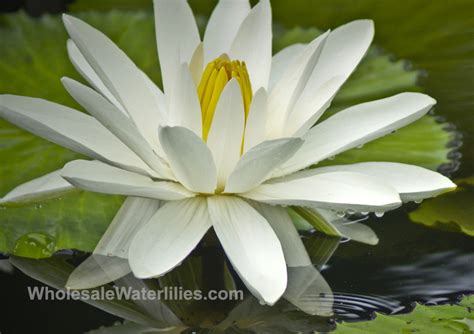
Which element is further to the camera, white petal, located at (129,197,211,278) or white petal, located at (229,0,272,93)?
white petal, located at (229,0,272,93)

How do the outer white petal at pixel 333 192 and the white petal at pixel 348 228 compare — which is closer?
the outer white petal at pixel 333 192

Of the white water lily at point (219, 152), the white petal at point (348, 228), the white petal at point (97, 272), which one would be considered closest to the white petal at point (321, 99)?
the white water lily at point (219, 152)

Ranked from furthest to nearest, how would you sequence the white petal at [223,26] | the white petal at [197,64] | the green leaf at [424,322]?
the white petal at [223,26]
the white petal at [197,64]
the green leaf at [424,322]

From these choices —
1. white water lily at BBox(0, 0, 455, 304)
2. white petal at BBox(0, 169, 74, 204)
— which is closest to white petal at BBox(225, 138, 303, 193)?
white water lily at BBox(0, 0, 455, 304)

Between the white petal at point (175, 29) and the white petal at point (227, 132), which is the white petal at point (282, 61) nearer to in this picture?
the white petal at point (175, 29)

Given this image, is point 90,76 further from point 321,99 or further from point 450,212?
point 450,212

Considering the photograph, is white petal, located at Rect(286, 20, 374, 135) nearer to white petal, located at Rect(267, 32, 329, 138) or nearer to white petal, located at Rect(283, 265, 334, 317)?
white petal, located at Rect(267, 32, 329, 138)
